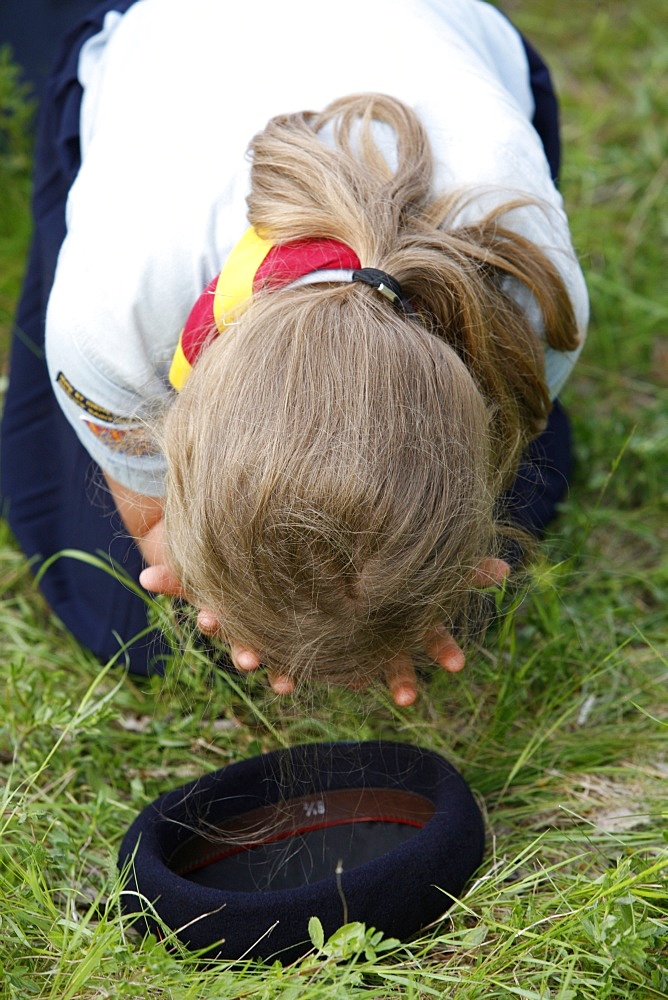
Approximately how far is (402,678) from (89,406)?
578 millimetres

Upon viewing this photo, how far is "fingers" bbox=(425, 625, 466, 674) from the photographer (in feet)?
4.00

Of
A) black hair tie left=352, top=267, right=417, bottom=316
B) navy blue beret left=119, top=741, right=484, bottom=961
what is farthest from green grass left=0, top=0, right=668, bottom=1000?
black hair tie left=352, top=267, right=417, bottom=316

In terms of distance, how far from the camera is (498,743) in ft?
5.00

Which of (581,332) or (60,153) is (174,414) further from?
(60,153)

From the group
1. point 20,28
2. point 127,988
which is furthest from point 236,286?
point 20,28

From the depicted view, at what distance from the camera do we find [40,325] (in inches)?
75.2

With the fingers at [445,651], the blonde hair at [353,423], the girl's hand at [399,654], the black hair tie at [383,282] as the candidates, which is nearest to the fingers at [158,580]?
the girl's hand at [399,654]

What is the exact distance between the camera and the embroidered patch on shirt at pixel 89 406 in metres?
1.36

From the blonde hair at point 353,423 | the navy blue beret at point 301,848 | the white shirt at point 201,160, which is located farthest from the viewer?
the white shirt at point 201,160

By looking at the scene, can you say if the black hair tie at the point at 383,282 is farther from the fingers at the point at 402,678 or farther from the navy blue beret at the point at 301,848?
the navy blue beret at the point at 301,848

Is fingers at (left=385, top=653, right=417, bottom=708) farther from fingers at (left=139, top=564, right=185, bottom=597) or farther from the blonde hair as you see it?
fingers at (left=139, top=564, right=185, bottom=597)

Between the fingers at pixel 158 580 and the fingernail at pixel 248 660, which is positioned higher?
the fingers at pixel 158 580

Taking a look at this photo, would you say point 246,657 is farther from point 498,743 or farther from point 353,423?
point 498,743

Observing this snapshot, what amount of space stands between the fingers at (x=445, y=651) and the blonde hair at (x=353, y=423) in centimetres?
3
